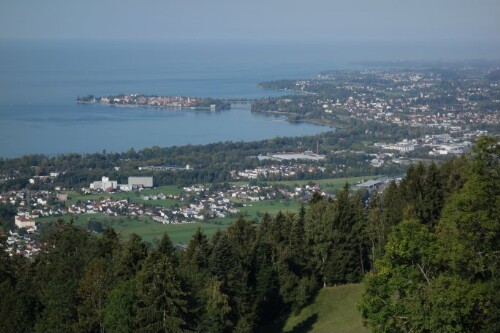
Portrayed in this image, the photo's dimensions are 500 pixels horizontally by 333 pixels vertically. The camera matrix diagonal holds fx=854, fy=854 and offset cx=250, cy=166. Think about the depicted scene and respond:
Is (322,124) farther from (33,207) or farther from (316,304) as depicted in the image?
(316,304)

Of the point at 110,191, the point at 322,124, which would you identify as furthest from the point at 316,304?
the point at 322,124

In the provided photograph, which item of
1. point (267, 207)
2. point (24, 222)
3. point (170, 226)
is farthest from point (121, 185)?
point (24, 222)

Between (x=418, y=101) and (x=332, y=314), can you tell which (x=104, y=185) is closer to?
(x=332, y=314)

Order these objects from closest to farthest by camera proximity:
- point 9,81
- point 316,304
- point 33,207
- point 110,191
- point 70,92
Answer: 1. point 316,304
2. point 33,207
3. point 110,191
4. point 70,92
5. point 9,81

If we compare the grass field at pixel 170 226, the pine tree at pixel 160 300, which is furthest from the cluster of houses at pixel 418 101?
the pine tree at pixel 160 300

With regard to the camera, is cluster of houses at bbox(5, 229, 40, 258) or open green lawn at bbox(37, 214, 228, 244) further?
open green lawn at bbox(37, 214, 228, 244)

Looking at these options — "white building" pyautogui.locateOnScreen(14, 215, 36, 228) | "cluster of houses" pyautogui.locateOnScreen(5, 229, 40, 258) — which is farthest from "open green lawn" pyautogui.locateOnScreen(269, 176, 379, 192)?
"cluster of houses" pyautogui.locateOnScreen(5, 229, 40, 258)

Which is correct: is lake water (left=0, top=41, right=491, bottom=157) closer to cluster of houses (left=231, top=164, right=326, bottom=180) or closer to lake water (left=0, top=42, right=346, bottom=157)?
lake water (left=0, top=42, right=346, bottom=157)
